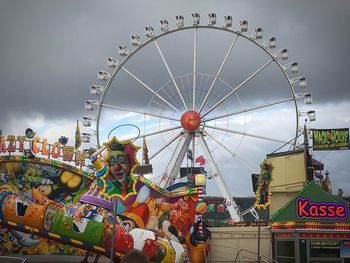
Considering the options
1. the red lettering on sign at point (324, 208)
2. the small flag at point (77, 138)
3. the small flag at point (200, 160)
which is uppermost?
the small flag at point (77, 138)

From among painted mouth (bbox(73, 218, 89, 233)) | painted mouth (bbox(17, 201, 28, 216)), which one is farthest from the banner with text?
painted mouth (bbox(17, 201, 28, 216))

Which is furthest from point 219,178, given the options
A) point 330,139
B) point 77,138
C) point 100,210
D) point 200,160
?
point 100,210

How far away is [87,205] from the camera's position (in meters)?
19.0

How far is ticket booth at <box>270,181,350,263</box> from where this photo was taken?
19688 millimetres

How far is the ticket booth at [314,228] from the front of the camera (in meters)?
19.7

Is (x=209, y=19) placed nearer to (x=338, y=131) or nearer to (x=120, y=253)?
(x=338, y=131)

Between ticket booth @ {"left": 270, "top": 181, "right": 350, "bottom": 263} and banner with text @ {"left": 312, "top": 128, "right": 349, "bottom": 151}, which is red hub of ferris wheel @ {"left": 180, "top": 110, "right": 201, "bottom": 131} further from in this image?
ticket booth @ {"left": 270, "top": 181, "right": 350, "bottom": 263}

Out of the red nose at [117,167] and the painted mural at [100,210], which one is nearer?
the painted mural at [100,210]

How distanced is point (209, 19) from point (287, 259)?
67.5 feet

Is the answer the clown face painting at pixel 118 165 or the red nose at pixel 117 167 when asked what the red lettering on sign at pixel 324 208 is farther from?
the red nose at pixel 117 167

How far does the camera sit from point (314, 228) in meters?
19.8

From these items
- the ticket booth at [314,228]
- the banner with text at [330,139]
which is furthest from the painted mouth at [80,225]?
the banner with text at [330,139]

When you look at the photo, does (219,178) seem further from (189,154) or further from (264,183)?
(264,183)

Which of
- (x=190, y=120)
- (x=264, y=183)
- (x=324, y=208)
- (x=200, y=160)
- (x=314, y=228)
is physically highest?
(x=190, y=120)
